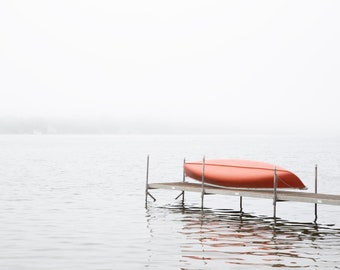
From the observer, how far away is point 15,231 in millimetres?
22547

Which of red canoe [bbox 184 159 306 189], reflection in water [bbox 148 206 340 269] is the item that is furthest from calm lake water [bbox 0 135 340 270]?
red canoe [bbox 184 159 306 189]

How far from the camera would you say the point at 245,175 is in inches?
1171

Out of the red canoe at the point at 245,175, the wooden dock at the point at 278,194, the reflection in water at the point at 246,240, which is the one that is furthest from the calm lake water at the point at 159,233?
the red canoe at the point at 245,175

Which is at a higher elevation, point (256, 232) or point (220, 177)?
point (220, 177)

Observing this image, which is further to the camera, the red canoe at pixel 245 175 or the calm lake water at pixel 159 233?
the red canoe at pixel 245 175

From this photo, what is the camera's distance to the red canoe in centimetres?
2899

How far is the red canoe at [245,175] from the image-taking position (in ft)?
95.1

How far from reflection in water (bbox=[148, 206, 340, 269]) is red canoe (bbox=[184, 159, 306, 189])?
1.52m

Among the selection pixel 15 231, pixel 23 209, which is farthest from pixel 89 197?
pixel 15 231

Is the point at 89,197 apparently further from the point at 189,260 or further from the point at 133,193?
the point at 189,260

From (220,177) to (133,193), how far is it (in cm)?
1155

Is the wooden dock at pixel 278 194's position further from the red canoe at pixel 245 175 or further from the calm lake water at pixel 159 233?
the calm lake water at pixel 159 233

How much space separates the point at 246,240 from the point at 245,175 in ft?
28.1

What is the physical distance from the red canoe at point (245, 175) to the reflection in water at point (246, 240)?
1525mm
